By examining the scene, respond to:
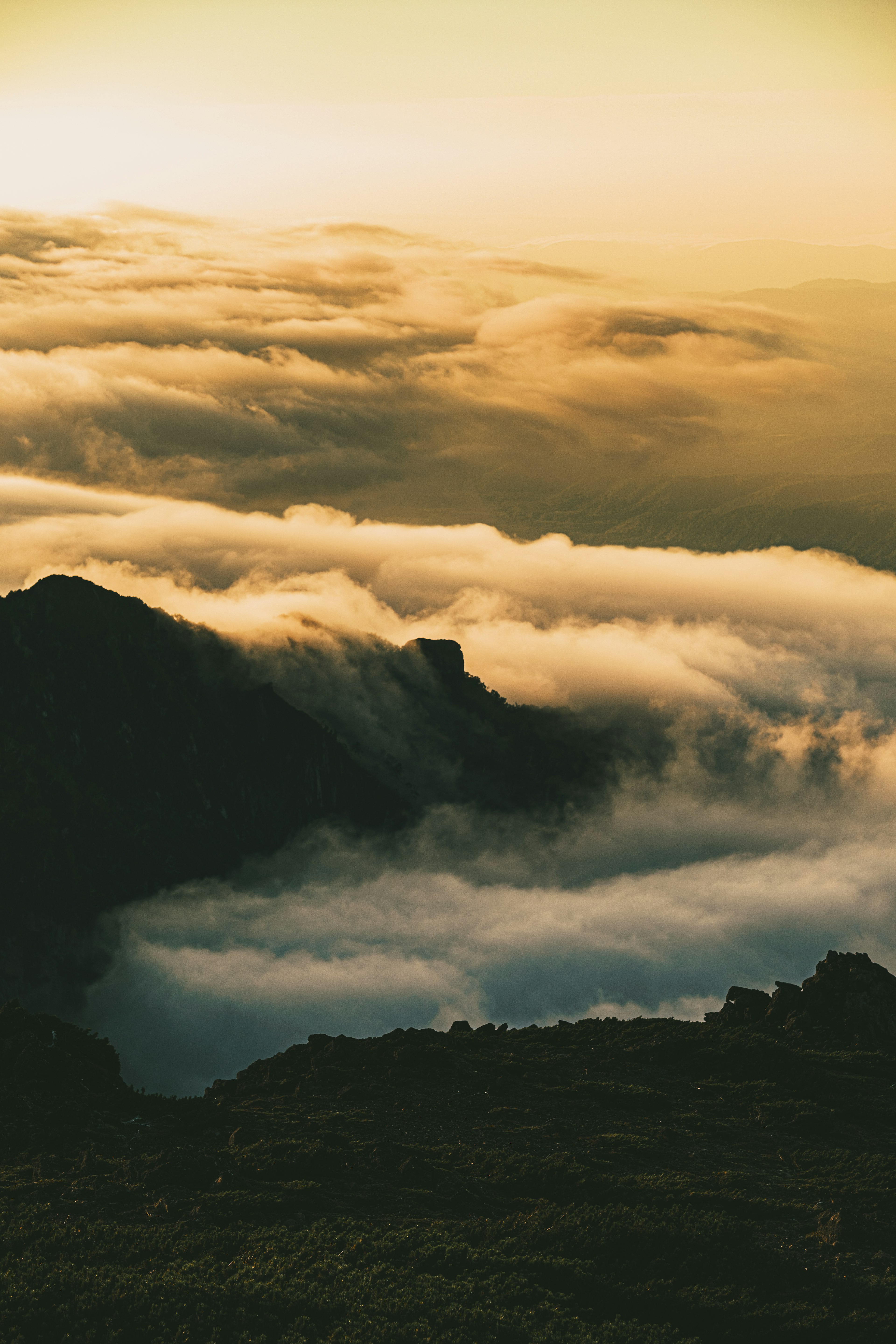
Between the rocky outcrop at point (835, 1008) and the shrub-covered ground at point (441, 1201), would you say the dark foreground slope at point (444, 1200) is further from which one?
the rocky outcrop at point (835, 1008)

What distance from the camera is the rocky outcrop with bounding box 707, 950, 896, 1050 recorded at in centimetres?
12850

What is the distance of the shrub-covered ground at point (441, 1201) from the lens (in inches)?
2280

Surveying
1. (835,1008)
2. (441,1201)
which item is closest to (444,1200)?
(441,1201)

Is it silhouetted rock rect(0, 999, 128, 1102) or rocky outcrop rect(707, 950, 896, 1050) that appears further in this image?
rocky outcrop rect(707, 950, 896, 1050)

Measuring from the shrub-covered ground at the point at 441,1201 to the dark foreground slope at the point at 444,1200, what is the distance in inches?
7.4

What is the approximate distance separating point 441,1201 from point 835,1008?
72.8 meters

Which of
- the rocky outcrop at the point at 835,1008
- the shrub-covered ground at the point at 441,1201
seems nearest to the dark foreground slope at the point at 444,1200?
the shrub-covered ground at the point at 441,1201

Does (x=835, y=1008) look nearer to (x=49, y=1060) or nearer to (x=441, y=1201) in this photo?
(x=441, y=1201)

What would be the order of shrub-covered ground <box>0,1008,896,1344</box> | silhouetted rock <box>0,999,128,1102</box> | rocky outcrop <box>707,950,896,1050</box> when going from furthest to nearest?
rocky outcrop <box>707,950,896,1050</box>
silhouetted rock <box>0,999,128,1102</box>
shrub-covered ground <box>0,1008,896,1344</box>

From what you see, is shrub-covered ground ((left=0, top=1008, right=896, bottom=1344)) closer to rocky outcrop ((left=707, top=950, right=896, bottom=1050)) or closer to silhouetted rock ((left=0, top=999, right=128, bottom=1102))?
silhouetted rock ((left=0, top=999, right=128, bottom=1102))

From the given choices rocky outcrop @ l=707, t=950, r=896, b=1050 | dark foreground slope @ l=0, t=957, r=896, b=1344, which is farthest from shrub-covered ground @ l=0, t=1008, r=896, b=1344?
rocky outcrop @ l=707, t=950, r=896, b=1050

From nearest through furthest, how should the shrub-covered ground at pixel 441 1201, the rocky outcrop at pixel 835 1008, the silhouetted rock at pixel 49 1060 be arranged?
1. the shrub-covered ground at pixel 441 1201
2. the silhouetted rock at pixel 49 1060
3. the rocky outcrop at pixel 835 1008

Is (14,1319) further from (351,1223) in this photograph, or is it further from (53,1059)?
(53,1059)

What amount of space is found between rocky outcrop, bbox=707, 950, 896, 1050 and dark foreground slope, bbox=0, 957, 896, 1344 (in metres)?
12.5
